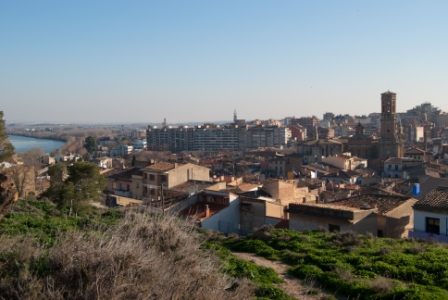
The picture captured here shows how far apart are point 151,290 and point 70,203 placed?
1194cm

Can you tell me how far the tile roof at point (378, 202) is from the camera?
50.4 feet

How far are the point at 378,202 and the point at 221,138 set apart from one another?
90.4 metres

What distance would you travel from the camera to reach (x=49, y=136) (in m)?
176

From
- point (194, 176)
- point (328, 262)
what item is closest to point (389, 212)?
point (328, 262)

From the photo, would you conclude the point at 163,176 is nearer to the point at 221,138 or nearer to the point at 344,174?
the point at 344,174

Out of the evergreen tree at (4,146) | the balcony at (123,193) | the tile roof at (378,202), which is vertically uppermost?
the evergreen tree at (4,146)

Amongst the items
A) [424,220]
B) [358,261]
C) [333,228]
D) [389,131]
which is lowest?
[333,228]

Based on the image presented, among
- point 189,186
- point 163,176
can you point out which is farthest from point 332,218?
point 163,176

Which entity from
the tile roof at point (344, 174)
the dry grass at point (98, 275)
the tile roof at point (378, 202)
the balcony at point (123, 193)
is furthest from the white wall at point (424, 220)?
the tile roof at point (344, 174)

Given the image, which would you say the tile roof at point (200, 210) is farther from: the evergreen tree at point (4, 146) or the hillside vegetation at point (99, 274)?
the hillside vegetation at point (99, 274)

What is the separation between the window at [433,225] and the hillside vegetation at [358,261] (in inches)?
88.5

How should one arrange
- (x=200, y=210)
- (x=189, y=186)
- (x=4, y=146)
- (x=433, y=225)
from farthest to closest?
(x=189, y=186) → (x=200, y=210) → (x=4, y=146) → (x=433, y=225)

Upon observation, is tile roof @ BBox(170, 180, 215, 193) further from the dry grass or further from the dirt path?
the dry grass

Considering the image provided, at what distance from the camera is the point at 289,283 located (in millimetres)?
8305
